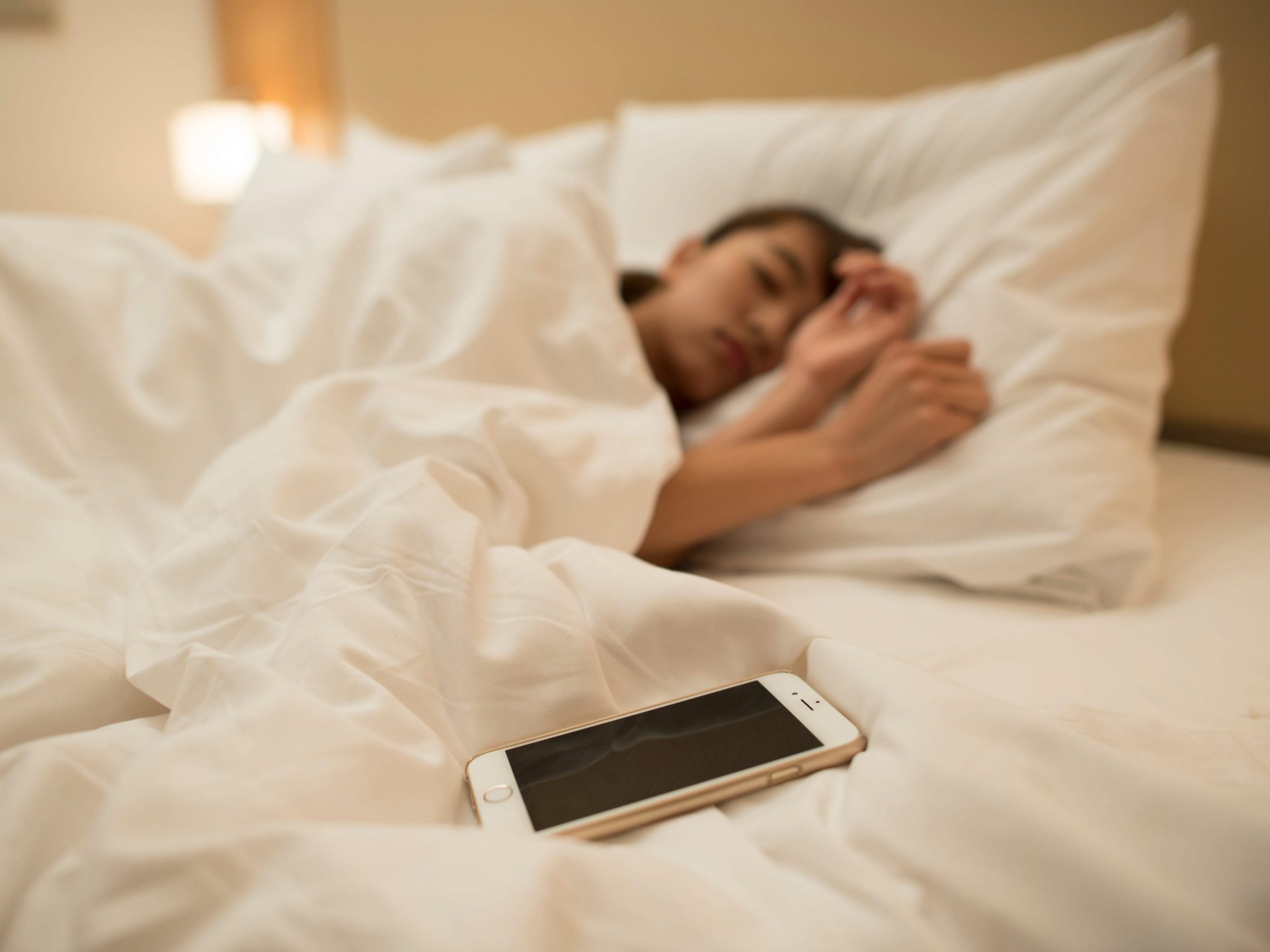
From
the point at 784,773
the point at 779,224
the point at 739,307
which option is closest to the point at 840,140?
the point at 779,224

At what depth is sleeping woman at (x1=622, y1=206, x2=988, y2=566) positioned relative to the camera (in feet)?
2.36

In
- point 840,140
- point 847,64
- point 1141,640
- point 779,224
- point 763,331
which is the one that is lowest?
point 1141,640

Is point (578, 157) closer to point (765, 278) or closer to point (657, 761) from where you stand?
point (765, 278)

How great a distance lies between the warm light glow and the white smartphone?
7.88ft

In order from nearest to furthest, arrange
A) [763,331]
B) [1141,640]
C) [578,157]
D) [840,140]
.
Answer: [1141,640] < [763,331] < [840,140] < [578,157]

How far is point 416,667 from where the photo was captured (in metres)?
0.41

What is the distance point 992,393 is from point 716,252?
397 millimetres

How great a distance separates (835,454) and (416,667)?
468mm

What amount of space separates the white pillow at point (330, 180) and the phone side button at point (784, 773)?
0.74 m

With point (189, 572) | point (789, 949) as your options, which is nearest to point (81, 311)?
point (189, 572)

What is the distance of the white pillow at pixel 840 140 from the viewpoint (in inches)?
33.2

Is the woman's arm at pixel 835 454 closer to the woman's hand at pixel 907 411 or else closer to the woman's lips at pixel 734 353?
the woman's hand at pixel 907 411

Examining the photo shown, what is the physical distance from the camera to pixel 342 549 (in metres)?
0.45

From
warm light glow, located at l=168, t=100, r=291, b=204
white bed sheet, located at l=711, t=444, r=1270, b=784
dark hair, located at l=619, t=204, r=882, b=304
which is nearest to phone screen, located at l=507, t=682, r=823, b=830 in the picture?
white bed sheet, located at l=711, t=444, r=1270, b=784
